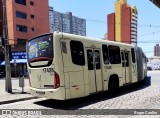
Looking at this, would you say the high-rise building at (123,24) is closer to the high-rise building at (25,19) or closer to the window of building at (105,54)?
the high-rise building at (25,19)

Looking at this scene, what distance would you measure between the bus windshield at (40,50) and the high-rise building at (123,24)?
62458mm

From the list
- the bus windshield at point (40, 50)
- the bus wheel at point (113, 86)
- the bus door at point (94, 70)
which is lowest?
the bus wheel at point (113, 86)

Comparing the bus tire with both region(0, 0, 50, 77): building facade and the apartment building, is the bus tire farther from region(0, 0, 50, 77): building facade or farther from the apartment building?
region(0, 0, 50, 77): building facade

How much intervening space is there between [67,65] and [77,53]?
0.79m

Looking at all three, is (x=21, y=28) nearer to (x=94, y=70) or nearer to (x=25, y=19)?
(x=25, y=19)

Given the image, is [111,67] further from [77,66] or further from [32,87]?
[32,87]

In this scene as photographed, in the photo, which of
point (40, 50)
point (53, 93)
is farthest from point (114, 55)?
point (53, 93)

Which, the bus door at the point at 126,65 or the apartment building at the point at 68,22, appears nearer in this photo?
the bus door at the point at 126,65

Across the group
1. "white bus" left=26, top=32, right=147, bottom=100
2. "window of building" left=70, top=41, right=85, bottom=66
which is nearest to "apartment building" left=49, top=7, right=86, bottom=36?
"white bus" left=26, top=32, right=147, bottom=100

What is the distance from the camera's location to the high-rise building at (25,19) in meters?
49.3

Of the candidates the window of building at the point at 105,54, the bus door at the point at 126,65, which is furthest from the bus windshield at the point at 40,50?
the bus door at the point at 126,65

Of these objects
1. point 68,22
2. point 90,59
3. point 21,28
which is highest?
point 21,28

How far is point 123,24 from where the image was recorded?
72.0 meters

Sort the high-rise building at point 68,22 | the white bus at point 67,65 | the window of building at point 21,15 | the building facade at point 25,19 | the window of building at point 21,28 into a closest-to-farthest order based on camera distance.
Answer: the white bus at point 67,65, the high-rise building at point 68,22, the building facade at point 25,19, the window of building at point 21,28, the window of building at point 21,15
